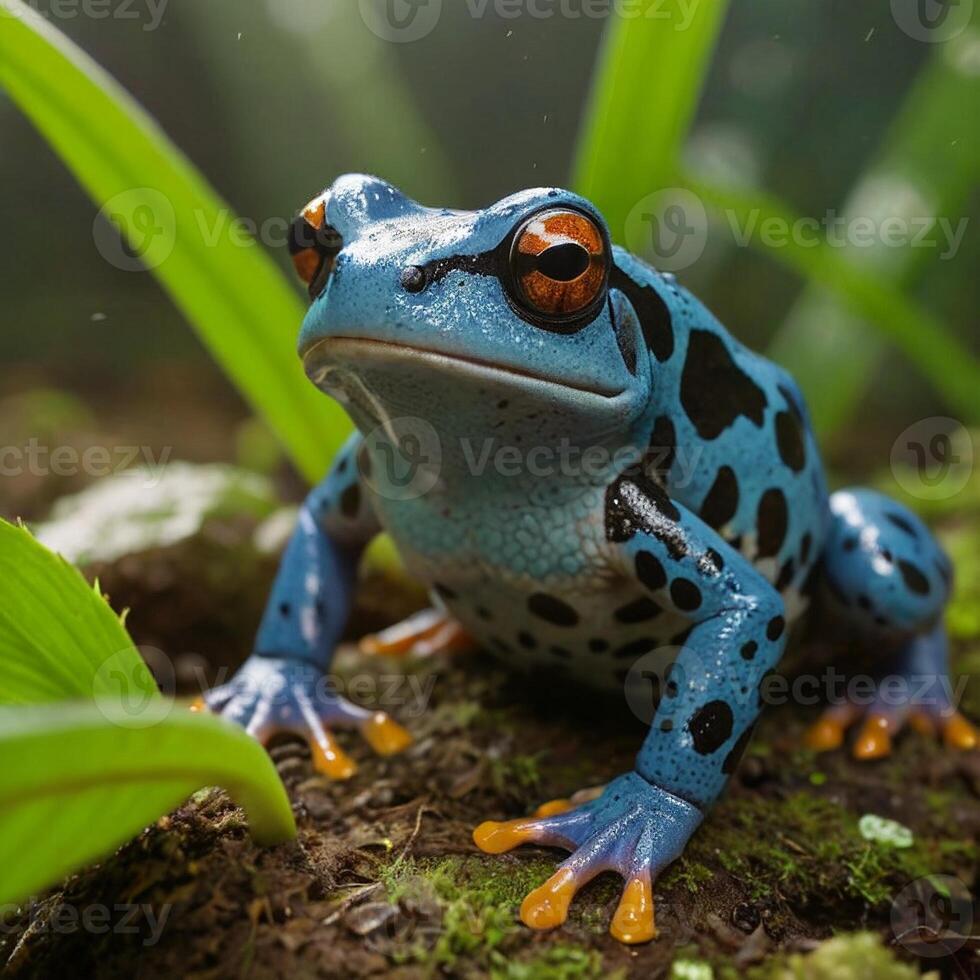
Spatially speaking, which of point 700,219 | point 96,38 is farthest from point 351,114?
point 700,219

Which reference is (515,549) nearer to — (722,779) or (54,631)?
(722,779)

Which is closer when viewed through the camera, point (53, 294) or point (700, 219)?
point (700, 219)

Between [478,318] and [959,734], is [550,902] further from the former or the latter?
[959,734]

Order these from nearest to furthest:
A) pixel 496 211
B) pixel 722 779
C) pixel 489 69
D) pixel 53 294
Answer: pixel 496 211, pixel 722 779, pixel 489 69, pixel 53 294
